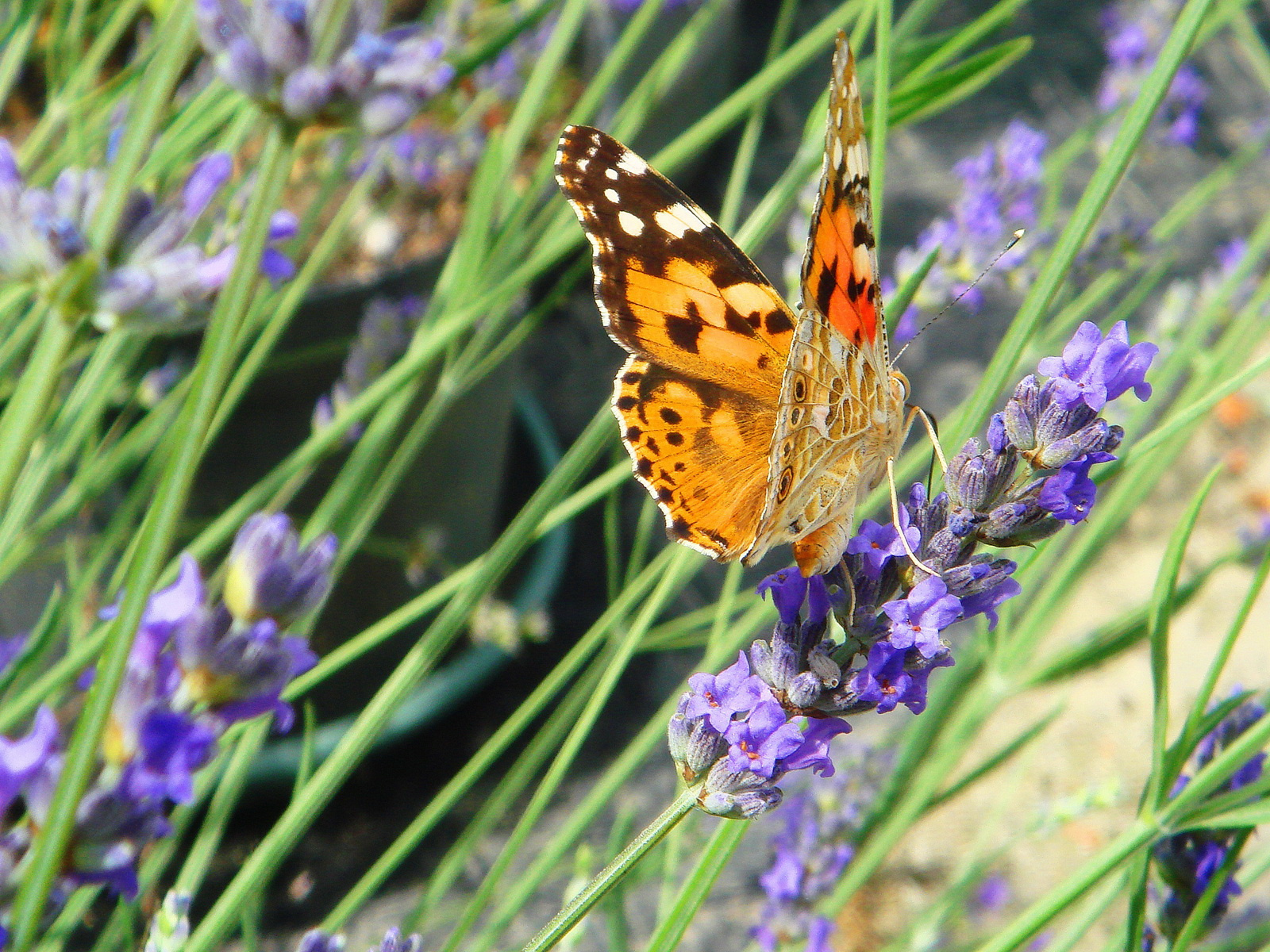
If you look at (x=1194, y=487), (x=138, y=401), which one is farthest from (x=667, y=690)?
(x=1194, y=487)

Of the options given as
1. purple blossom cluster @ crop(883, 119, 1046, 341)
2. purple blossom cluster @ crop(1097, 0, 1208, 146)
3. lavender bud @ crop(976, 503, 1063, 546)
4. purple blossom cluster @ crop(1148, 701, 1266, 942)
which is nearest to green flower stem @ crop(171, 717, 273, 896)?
lavender bud @ crop(976, 503, 1063, 546)

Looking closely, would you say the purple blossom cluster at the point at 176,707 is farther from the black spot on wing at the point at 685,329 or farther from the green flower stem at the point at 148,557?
the black spot on wing at the point at 685,329

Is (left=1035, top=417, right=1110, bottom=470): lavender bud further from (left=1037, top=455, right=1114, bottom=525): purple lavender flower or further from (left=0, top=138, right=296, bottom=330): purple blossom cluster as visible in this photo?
(left=0, top=138, right=296, bottom=330): purple blossom cluster

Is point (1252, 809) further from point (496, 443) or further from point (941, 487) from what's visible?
point (496, 443)

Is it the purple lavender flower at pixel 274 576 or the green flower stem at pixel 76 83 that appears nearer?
the purple lavender flower at pixel 274 576

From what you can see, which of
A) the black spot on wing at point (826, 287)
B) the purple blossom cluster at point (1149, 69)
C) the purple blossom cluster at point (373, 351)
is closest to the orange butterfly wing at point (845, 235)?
the black spot on wing at point (826, 287)

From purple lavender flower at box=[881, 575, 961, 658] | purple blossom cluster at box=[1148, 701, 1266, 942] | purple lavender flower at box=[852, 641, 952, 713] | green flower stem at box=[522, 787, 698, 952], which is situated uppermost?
purple lavender flower at box=[881, 575, 961, 658]
